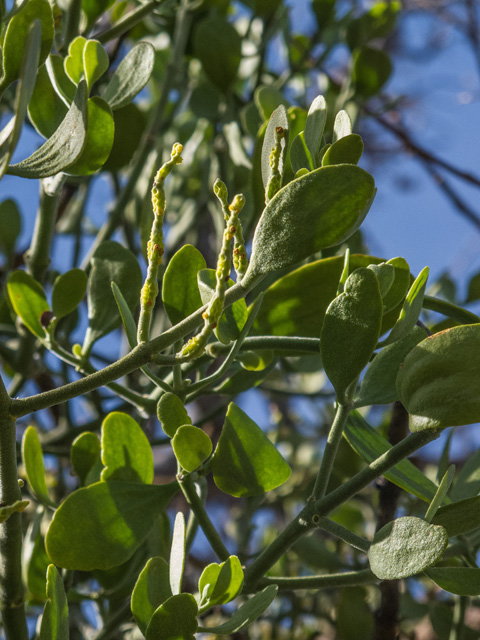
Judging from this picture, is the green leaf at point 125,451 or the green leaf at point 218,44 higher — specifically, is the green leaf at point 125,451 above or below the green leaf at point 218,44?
below

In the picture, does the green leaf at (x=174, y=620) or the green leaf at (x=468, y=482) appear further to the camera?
the green leaf at (x=468, y=482)

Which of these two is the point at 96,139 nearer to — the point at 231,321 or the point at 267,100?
the point at 231,321

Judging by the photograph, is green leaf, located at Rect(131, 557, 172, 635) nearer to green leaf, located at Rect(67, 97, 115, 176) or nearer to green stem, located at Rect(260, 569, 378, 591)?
green stem, located at Rect(260, 569, 378, 591)

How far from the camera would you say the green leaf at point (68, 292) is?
0.51 metres

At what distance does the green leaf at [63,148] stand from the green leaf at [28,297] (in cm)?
17

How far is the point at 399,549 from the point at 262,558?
0.10m

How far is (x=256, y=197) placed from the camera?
498mm

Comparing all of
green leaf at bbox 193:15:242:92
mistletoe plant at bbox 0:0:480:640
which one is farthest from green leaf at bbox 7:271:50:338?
green leaf at bbox 193:15:242:92

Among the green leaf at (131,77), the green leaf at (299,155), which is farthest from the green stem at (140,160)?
the green leaf at (299,155)

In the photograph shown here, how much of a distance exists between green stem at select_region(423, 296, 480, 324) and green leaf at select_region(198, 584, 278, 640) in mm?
188

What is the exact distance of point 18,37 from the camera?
1.16 ft

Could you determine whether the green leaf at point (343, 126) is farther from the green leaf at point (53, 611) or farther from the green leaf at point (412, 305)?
the green leaf at point (53, 611)

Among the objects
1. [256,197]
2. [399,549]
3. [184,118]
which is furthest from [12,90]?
[399,549]

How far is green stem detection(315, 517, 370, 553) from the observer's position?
36 cm
